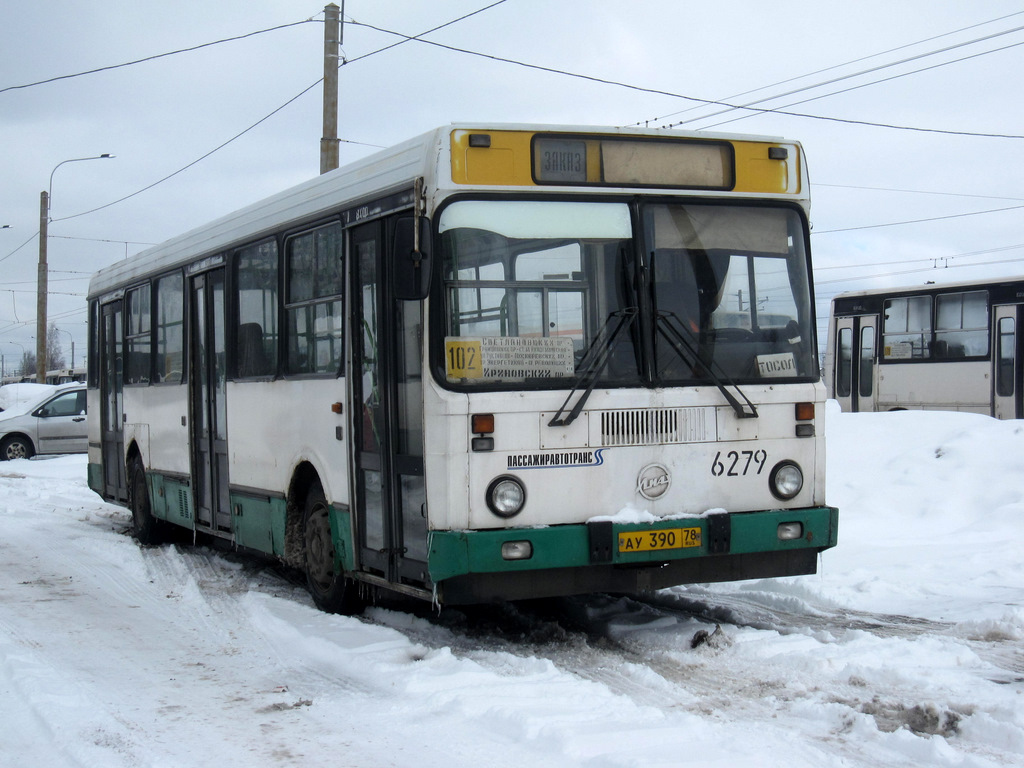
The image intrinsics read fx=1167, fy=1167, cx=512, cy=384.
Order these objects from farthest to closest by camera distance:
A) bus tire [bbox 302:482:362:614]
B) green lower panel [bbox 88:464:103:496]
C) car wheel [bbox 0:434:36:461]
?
1. car wheel [bbox 0:434:36:461]
2. green lower panel [bbox 88:464:103:496]
3. bus tire [bbox 302:482:362:614]

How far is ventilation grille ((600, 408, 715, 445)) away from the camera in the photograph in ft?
21.8

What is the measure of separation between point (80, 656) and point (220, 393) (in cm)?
347

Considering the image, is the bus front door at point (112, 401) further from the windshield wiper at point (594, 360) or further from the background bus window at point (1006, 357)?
the background bus window at point (1006, 357)

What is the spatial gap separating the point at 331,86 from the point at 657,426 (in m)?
11.2

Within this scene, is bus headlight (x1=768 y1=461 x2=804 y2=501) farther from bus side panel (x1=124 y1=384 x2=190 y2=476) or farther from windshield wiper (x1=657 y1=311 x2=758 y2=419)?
bus side panel (x1=124 y1=384 x2=190 y2=476)

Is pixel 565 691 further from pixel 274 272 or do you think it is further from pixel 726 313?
pixel 274 272

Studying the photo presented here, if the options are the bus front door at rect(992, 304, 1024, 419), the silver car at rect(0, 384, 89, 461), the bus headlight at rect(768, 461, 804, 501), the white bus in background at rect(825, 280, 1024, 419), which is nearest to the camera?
the bus headlight at rect(768, 461, 804, 501)

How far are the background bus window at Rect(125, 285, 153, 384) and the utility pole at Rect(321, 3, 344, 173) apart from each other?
3743 millimetres

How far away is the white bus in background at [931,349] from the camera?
22.3 m

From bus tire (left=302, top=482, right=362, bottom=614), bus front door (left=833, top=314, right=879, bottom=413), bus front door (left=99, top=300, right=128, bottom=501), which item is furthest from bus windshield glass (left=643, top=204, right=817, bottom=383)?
bus front door (left=833, top=314, right=879, bottom=413)

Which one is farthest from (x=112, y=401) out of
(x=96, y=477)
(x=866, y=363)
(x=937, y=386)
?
(x=866, y=363)

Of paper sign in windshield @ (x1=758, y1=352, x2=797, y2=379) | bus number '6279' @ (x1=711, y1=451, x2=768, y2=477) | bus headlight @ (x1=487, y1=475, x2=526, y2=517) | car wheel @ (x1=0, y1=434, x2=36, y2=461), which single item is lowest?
car wheel @ (x1=0, y1=434, x2=36, y2=461)

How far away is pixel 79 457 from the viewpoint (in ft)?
87.8

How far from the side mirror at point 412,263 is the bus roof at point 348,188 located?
0.30m
